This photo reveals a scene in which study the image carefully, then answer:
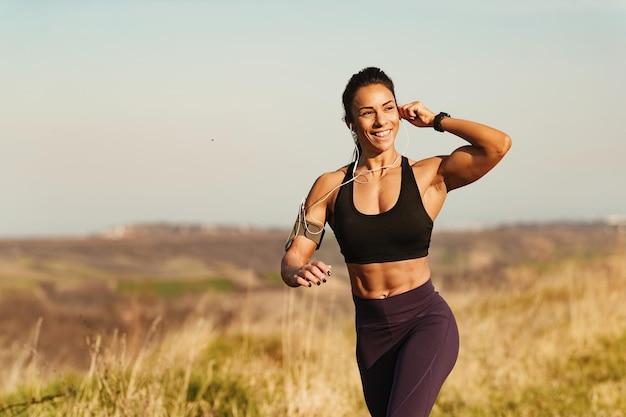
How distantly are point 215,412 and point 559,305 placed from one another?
8.48m

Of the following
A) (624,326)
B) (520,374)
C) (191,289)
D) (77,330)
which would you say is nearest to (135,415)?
(520,374)

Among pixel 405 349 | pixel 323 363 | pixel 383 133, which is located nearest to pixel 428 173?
pixel 383 133

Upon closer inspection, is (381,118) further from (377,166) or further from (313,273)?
(313,273)

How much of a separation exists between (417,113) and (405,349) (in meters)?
1.31

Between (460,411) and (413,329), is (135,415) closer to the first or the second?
(413,329)

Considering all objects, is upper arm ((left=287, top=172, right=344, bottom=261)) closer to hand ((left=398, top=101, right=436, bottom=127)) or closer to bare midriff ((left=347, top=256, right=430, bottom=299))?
bare midriff ((left=347, top=256, right=430, bottom=299))

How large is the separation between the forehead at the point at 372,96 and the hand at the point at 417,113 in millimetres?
93

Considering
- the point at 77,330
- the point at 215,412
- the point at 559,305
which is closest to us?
the point at 215,412

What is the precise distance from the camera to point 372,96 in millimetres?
4770

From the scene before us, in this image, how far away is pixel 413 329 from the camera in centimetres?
475

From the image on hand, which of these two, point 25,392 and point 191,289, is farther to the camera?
point 191,289

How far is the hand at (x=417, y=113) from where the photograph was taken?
4.82 metres

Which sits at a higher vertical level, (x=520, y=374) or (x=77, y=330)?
(x=520, y=374)

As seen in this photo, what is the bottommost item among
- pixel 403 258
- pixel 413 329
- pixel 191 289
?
pixel 191 289
